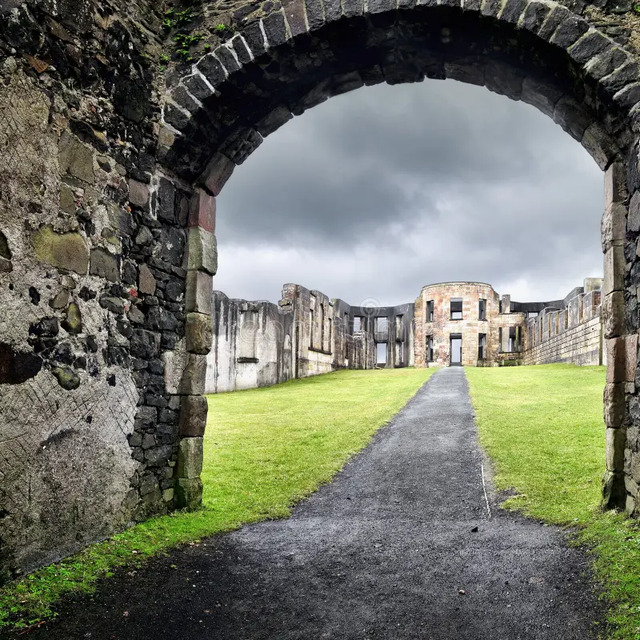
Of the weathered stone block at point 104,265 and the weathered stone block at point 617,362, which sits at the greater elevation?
the weathered stone block at point 104,265

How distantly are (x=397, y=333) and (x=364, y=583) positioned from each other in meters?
38.6

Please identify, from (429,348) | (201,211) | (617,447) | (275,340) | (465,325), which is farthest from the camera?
(429,348)

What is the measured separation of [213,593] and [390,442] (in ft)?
18.5

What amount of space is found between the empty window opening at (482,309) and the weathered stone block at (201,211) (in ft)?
119

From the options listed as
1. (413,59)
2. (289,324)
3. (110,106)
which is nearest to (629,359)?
(413,59)

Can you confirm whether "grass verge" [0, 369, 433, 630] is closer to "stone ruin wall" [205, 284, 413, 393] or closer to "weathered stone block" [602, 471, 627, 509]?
"weathered stone block" [602, 471, 627, 509]

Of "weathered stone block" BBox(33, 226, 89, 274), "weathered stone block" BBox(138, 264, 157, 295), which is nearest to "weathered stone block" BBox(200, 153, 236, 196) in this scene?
"weathered stone block" BBox(138, 264, 157, 295)

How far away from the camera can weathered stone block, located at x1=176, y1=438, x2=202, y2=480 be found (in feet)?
16.6

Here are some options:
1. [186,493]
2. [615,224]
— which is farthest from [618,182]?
[186,493]

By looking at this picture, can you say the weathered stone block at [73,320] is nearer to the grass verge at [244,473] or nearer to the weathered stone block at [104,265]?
the weathered stone block at [104,265]

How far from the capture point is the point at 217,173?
5469mm

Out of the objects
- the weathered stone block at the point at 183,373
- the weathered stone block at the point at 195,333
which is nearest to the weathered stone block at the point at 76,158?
the weathered stone block at the point at 195,333

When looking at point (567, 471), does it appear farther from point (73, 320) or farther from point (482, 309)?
point (482, 309)

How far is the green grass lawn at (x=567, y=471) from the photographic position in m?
3.36
